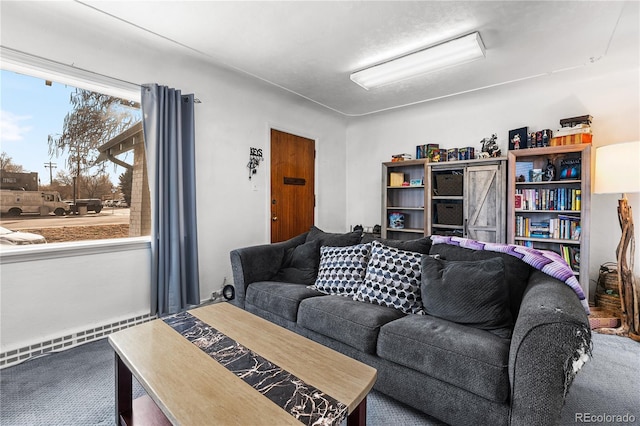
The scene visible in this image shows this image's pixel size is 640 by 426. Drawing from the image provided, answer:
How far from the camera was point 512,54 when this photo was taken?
2.71 metres

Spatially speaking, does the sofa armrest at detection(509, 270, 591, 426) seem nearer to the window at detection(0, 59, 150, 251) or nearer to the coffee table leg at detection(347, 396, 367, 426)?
the coffee table leg at detection(347, 396, 367, 426)

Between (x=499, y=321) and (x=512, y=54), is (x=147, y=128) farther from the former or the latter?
(x=512, y=54)

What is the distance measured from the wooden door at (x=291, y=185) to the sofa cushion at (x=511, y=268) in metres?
2.38

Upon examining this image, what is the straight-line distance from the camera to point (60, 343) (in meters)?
2.29

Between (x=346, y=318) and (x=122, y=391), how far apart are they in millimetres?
1243

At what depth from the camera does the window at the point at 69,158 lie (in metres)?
2.19

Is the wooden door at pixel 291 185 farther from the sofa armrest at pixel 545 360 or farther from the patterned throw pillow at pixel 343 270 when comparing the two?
the sofa armrest at pixel 545 360

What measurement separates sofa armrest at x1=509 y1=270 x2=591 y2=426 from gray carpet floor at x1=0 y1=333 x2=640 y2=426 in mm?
521

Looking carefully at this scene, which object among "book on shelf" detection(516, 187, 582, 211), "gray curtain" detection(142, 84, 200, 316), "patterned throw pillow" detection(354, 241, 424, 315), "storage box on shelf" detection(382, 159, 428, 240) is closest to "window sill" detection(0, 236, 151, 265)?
"gray curtain" detection(142, 84, 200, 316)

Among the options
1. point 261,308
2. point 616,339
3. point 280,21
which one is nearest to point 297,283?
point 261,308

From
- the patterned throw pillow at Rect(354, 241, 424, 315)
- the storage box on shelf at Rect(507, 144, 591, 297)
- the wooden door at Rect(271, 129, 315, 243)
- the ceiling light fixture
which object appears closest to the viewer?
the patterned throw pillow at Rect(354, 241, 424, 315)

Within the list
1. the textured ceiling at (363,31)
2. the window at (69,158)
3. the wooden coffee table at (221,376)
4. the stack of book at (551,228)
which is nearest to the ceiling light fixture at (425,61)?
the textured ceiling at (363,31)

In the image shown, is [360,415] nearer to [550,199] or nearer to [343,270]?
[343,270]

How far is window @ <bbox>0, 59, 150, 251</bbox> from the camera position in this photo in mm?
2189
